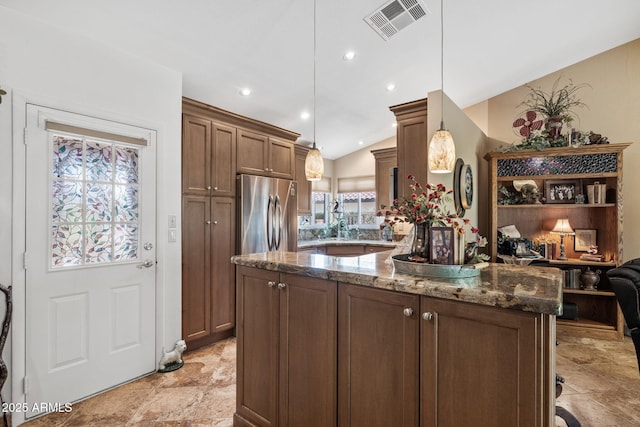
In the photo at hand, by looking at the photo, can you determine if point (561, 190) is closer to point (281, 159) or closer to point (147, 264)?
point (281, 159)

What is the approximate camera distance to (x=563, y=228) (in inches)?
156

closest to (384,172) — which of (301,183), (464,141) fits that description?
(301,183)

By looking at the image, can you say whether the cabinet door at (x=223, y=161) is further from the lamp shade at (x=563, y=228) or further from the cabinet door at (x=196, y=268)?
the lamp shade at (x=563, y=228)

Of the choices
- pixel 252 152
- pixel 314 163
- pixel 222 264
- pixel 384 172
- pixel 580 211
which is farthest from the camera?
pixel 384 172

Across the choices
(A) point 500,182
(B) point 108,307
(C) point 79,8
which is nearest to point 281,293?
(B) point 108,307

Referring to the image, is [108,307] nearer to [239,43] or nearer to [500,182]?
[239,43]

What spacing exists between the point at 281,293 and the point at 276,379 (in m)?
0.49

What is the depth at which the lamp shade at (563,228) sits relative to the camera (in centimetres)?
394

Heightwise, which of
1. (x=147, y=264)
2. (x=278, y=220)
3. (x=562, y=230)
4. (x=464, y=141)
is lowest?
(x=147, y=264)

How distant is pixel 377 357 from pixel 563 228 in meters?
3.77

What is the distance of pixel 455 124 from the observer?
3.47 m

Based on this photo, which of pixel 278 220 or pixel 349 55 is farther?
pixel 278 220

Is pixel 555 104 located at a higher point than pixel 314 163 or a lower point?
higher

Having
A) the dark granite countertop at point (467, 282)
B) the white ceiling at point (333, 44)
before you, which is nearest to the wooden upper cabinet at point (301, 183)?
the white ceiling at point (333, 44)
